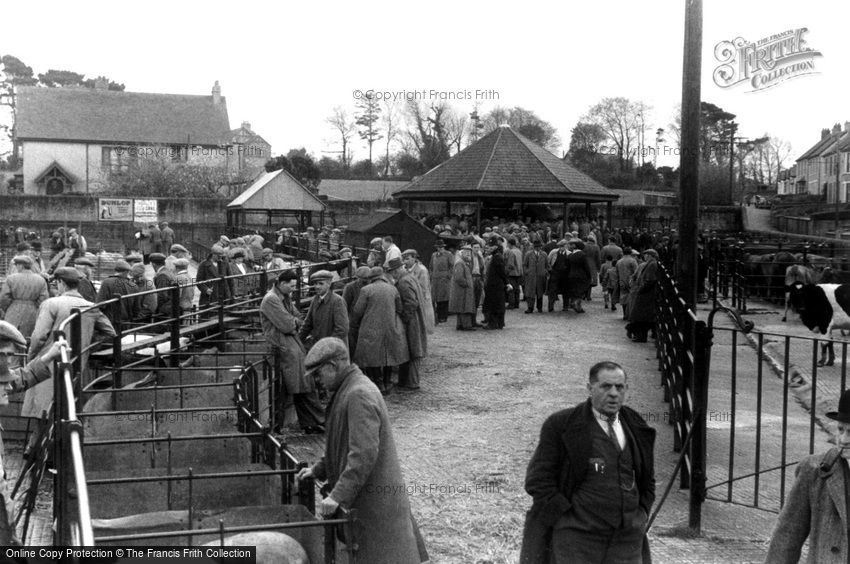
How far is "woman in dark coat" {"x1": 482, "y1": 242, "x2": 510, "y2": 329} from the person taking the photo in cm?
1839

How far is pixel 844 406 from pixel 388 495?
7.96 ft

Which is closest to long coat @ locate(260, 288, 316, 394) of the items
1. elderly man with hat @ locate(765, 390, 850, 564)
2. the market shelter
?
elderly man with hat @ locate(765, 390, 850, 564)

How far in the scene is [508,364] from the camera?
48.1 feet

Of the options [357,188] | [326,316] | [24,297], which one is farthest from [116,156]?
[326,316]

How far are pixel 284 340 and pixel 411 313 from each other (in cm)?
253

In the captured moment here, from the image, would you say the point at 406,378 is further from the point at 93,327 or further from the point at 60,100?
the point at 60,100

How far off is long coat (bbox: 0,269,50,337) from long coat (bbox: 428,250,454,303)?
29.4ft

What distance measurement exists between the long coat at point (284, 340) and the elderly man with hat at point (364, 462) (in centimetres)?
540

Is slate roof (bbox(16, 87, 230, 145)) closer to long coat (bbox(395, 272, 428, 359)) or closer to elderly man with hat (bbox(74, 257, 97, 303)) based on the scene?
elderly man with hat (bbox(74, 257, 97, 303))

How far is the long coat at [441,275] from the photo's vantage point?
1955 centimetres

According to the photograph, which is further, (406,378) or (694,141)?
(406,378)

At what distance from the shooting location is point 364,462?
5105 millimetres

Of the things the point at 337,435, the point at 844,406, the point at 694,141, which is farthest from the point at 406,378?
the point at 844,406

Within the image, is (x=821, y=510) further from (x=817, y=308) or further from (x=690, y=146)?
(x=690, y=146)
